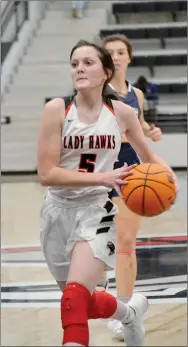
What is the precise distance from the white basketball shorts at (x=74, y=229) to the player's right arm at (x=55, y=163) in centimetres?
19

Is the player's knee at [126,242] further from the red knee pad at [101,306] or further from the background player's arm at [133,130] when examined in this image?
the background player's arm at [133,130]

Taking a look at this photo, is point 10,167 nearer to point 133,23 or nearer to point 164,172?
point 133,23

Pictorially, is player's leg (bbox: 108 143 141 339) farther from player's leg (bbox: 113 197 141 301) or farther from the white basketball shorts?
the white basketball shorts

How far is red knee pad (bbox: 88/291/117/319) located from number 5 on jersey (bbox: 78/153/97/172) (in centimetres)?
60

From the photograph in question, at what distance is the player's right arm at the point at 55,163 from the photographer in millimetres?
3139

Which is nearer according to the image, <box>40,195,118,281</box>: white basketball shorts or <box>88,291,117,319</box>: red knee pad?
<box>40,195,118,281</box>: white basketball shorts

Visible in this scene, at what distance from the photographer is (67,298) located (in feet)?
9.93

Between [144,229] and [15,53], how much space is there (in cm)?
1013

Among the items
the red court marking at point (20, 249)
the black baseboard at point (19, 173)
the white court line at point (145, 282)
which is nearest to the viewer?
the white court line at point (145, 282)

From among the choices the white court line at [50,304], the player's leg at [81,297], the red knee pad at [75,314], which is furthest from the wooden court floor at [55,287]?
the red knee pad at [75,314]

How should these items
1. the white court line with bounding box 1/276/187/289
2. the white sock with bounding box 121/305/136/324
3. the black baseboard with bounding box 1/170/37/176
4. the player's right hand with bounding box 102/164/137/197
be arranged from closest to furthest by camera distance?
1. the player's right hand with bounding box 102/164/137/197
2. the white sock with bounding box 121/305/136/324
3. the white court line with bounding box 1/276/187/289
4. the black baseboard with bounding box 1/170/37/176

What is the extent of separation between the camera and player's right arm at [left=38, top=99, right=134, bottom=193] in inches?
124

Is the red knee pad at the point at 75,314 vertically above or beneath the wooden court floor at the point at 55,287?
above

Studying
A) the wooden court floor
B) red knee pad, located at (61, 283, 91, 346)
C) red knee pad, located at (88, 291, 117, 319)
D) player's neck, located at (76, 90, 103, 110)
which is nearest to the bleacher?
the wooden court floor
